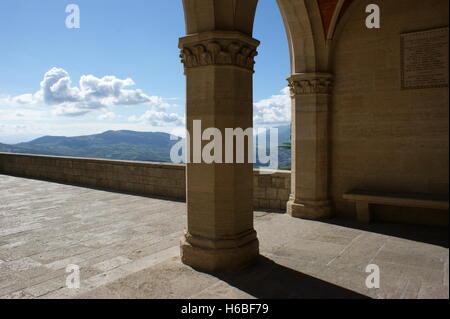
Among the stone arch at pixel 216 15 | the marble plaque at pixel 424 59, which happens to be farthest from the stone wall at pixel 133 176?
the stone arch at pixel 216 15

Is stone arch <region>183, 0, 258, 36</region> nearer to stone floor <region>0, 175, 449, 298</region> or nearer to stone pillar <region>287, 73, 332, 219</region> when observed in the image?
stone floor <region>0, 175, 449, 298</region>

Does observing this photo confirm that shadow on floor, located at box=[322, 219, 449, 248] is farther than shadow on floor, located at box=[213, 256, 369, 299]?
Yes

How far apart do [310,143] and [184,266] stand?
12.4ft

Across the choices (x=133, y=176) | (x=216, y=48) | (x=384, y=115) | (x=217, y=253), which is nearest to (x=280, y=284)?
(x=217, y=253)

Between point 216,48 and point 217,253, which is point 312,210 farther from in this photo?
point 216,48

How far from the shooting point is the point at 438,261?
3.94 meters

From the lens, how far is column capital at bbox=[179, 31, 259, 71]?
374 centimetres

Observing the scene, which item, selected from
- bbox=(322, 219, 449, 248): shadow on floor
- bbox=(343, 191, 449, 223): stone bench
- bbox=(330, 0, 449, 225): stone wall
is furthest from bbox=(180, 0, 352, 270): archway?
bbox=(330, 0, 449, 225): stone wall

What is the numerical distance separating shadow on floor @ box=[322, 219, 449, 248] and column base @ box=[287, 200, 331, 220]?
0.24m

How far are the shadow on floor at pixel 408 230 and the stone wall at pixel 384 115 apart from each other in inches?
13.5

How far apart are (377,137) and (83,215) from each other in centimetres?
616

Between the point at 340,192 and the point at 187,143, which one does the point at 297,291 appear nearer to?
the point at 187,143

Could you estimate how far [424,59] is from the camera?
5590mm
